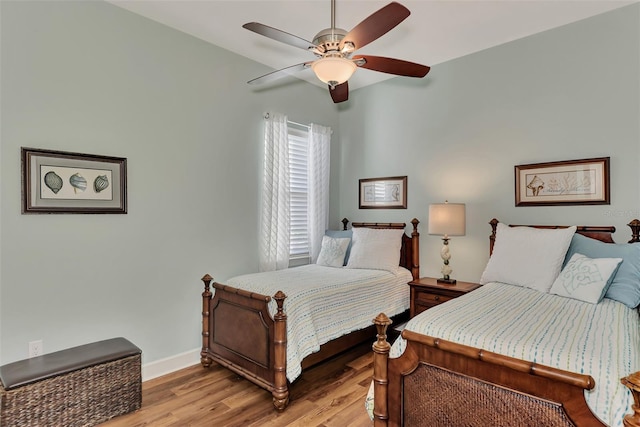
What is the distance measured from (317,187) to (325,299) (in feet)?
5.71

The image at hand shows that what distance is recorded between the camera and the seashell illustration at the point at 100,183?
254 cm

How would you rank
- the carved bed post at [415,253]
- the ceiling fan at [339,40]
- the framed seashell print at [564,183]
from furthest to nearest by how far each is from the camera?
the carved bed post at [415,253]
the framed seashell print at [564,183]
the ceiling fan at [339,40]

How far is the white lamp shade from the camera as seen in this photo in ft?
10.4

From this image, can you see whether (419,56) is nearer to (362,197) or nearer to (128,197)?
(362,197)

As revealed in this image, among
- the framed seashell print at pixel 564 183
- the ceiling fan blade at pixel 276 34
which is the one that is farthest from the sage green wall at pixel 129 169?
the framed seashell print at pixel 564 183

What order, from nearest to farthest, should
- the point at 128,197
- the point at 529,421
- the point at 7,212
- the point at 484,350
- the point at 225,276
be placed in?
the point at 529,421
the point at 484,350
the point at 7,212
the point at 128,197
the point at 225,276

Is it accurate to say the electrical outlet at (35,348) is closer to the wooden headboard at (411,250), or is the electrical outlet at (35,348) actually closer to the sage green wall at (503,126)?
the wooden headboard at (411,250)

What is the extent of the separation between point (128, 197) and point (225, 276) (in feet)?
3.69

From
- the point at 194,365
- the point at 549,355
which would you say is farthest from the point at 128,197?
the point at 549,355

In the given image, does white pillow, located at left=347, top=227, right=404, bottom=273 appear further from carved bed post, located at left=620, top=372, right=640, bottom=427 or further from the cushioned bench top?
carved bed post, located at left=620, top=372, right=640, bottom=427

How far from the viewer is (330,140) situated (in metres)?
4.42

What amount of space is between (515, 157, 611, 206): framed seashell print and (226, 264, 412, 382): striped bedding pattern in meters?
1.38

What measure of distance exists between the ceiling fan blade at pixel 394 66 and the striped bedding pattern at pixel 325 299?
5.42 ft

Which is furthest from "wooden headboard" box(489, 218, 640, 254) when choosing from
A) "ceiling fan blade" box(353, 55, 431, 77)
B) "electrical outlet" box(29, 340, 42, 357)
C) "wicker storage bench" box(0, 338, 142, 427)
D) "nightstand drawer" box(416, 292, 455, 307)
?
"electrical outlet" box(29, 340, 42, 357)
